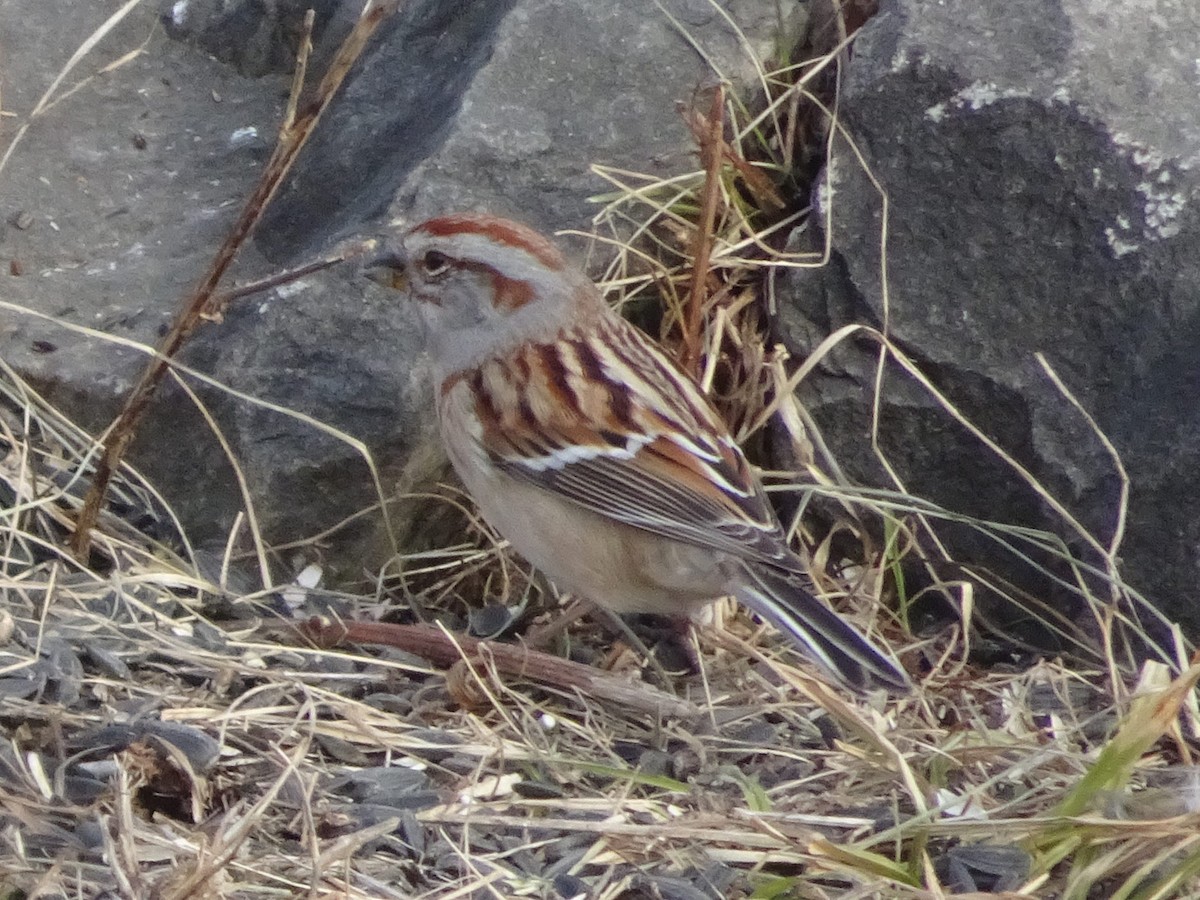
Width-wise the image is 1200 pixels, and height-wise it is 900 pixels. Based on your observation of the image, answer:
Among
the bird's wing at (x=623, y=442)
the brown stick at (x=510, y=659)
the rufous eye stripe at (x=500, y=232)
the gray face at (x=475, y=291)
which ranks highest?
the rufous eye stripe at (x=500, y=232)

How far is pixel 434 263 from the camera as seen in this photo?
10.5ft

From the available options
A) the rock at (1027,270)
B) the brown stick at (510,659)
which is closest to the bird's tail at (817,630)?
the brown stick at (510,659)

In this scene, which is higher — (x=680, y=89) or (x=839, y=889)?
(x=680, y=89)

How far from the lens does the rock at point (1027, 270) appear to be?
9.99 ft

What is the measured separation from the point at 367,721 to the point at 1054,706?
1207 millimetres

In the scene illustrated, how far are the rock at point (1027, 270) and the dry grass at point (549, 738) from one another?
0.07 metres

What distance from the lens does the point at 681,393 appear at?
3.13 m

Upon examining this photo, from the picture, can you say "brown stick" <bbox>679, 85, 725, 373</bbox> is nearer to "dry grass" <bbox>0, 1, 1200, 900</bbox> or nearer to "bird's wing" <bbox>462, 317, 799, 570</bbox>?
"dry grass" <bbox>0, 1, 1200, 900</bbox>

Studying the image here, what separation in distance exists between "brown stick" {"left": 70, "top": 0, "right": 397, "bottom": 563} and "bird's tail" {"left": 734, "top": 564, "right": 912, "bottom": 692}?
40.2 inches

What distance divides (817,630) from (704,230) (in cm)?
95

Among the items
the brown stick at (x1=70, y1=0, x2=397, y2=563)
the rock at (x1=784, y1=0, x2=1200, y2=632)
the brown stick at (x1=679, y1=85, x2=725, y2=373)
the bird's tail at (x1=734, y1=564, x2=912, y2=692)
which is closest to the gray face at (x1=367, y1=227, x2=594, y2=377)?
the brown stick at (x1=679, y1=85, x2=725, y2=373)

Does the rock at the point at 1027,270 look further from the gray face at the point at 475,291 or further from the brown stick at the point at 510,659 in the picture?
the brown stick at the point at 510,659

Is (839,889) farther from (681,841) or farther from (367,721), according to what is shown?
(367,721)

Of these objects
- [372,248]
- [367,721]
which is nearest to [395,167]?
[372,248]
